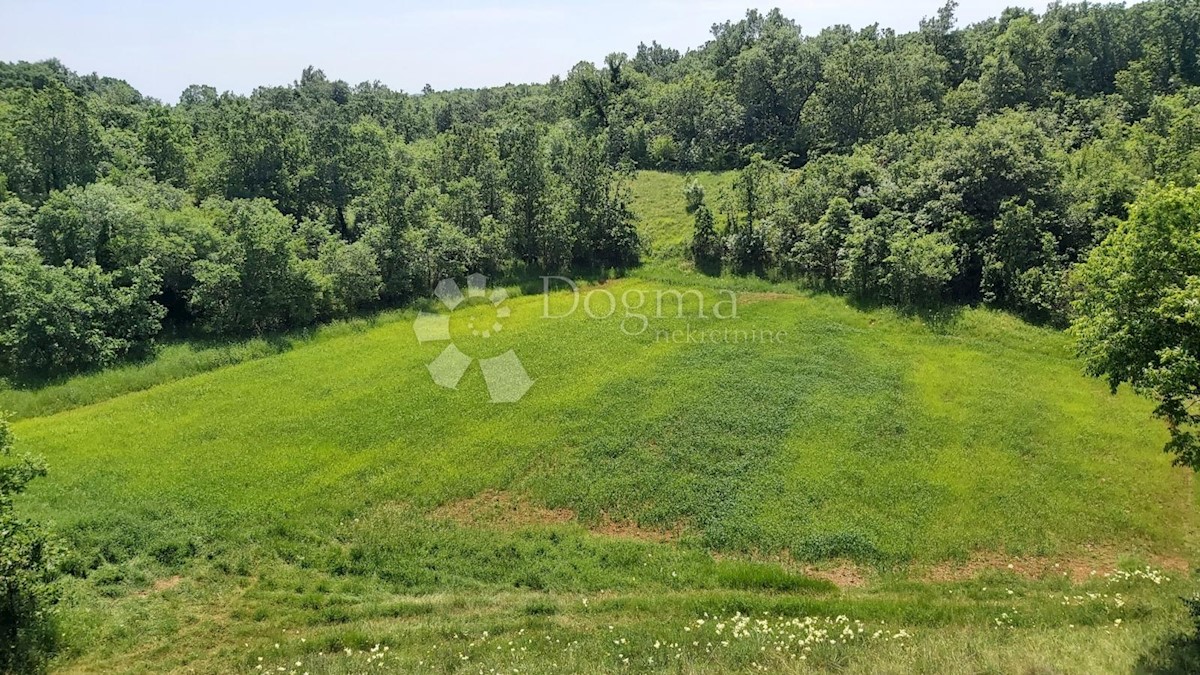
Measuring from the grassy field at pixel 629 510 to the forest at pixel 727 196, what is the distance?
463 centimetres

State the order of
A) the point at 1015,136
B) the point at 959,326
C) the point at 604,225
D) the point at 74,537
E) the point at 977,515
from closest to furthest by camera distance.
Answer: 1. the point at 74,537
2. the point at 977,515
3. the point at 959,326
4. the point at 1015,136
5. the point at 604,225

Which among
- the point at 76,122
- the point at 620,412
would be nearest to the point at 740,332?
the point at 620,412

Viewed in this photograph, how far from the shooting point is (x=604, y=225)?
49031 millimetres

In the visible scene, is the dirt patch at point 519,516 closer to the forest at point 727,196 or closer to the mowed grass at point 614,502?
the mowed grass at point 614,502

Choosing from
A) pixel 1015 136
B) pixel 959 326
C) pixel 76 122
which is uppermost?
pixel 76 122

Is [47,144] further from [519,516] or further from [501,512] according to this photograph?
[519,516]

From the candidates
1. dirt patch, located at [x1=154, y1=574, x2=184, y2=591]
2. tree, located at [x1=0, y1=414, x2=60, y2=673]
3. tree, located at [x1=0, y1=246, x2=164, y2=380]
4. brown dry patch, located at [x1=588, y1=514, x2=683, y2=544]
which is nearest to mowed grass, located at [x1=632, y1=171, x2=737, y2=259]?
brown dry patch, located at [x1=588, y1=514, x2=683, y2=544]

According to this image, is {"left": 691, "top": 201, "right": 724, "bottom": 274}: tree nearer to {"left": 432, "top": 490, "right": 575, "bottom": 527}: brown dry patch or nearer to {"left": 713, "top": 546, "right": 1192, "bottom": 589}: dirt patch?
{"left": 432, "top": 490, "right": 575, "bottom": 527}: brown dry patch

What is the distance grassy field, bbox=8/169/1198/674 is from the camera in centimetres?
1616

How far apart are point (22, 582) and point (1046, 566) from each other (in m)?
26.9

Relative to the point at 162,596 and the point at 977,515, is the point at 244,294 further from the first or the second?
the point at 977,515

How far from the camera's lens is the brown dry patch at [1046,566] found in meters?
19.8

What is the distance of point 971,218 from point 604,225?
76.7 feet

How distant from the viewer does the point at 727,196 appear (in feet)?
162
